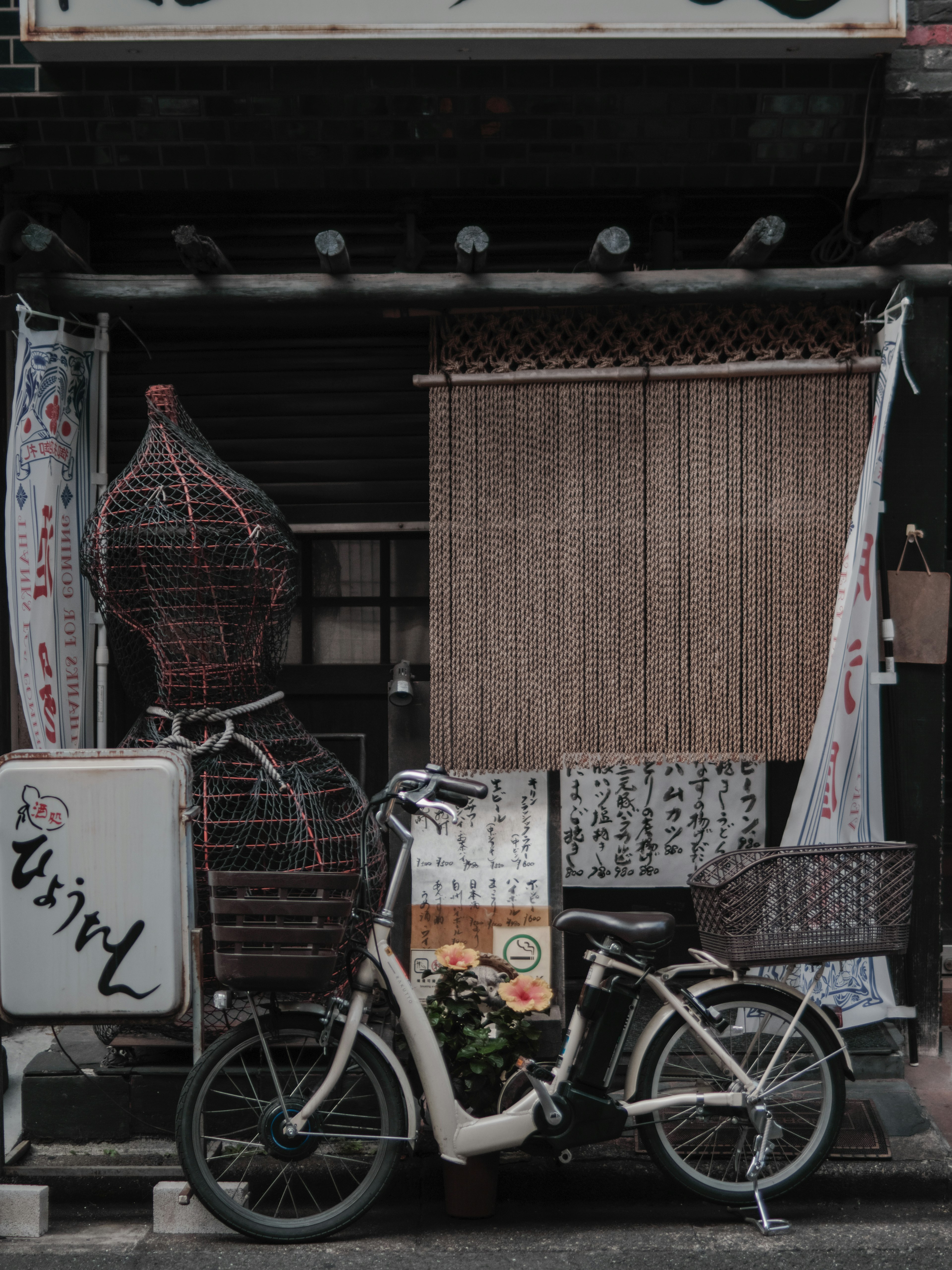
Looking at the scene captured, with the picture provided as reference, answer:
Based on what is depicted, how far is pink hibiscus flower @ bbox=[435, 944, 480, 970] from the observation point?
5312mm

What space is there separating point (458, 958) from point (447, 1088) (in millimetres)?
622

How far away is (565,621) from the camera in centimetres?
643

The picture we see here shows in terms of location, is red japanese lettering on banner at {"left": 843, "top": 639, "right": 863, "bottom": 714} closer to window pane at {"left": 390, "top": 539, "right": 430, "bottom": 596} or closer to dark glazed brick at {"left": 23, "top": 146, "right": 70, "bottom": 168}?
window pane at {"left": 390, "top": 539, "right": 430, "bottom": 596}

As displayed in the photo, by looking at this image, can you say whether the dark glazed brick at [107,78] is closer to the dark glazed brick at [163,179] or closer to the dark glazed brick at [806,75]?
the dark glazed brick at [163,179]

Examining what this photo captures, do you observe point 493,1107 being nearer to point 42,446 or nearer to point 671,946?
point 671,946

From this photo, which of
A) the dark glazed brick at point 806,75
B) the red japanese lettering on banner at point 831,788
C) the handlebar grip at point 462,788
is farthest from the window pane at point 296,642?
the dark glazed brick at point 806,75

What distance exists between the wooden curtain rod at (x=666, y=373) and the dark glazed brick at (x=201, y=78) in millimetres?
2074

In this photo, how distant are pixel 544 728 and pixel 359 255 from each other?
3.43m

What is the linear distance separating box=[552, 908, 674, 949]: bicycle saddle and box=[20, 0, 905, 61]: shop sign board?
4859 mm

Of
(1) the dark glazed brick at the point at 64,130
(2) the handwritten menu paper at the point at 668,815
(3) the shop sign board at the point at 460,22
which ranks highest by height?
(3) the shop sign board at the point at 460,22

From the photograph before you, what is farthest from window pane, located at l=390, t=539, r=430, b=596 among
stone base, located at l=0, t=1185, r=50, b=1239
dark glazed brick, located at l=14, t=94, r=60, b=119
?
stone base, located at l=0, t=1185, r=50, b=1239

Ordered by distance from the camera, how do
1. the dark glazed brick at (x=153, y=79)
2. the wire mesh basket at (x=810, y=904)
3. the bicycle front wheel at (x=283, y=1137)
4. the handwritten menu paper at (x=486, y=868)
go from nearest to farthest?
the bicycle front wheel at (x=283, y=1137), the wire mesh basket at (x=810, y=904), the dark glazed brick at (x=153, y=79), the handwritten menu paper at (x=486, y=868)

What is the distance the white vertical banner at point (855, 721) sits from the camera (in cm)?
589

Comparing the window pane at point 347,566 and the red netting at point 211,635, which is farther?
the window pane at point 347,566
